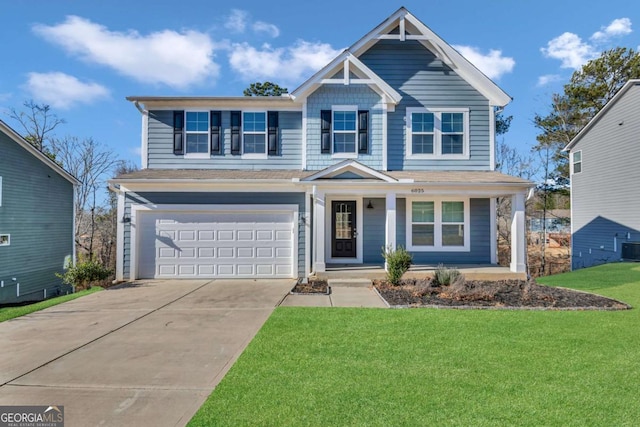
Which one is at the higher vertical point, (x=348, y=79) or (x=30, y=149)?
(x=348, y=79)

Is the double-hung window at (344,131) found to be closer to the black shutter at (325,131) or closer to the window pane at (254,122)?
the black shutter at (325,131)

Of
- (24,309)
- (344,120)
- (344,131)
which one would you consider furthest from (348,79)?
(24,309)

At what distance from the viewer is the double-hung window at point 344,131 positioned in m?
11.7

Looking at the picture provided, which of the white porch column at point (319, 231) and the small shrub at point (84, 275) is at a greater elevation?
the white porch column at point (319, 231)

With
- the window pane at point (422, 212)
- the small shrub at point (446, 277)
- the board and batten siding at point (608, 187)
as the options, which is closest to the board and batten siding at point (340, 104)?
the window pane at point (422, 212)

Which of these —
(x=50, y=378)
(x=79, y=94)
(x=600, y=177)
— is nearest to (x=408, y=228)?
(x=50, y=378)

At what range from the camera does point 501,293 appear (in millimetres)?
8297

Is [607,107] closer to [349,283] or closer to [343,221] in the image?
[343,221]

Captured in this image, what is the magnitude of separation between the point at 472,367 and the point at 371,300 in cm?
381

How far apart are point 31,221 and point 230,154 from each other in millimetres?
8563

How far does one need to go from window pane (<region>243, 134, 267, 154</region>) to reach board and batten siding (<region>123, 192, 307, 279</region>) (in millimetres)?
1825

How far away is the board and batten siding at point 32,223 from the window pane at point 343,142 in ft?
39.4

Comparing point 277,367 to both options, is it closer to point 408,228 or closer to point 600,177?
point 408,228

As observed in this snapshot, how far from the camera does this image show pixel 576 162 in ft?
61.8
